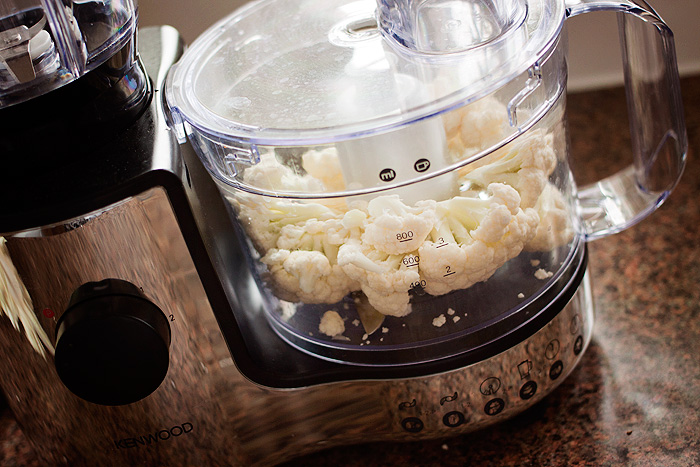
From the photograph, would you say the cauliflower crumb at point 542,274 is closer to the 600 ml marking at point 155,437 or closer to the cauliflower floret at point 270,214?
the cauliflower floret at point 270,214

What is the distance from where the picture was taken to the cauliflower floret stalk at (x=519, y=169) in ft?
1.86

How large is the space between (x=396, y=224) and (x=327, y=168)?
73 millimetres

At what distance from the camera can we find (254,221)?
60 centimetres

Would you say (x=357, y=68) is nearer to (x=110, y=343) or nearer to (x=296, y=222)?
(x=296, y=222)

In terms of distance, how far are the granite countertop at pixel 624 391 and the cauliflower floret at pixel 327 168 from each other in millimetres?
278

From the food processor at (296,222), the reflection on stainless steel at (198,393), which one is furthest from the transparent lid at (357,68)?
the reflection on stainless steel at (198,393)

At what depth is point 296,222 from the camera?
0.58 metres

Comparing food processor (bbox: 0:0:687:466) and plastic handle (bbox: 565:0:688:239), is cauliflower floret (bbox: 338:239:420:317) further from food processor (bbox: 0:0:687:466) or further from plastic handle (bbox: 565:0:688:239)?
plastic handle (bbox: 565:0:688:239)

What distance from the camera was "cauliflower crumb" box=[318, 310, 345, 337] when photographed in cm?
62

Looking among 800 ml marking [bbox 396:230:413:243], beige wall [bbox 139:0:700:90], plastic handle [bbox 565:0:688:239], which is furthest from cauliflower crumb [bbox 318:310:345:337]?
beige wall [bbox 139:0:700:90]

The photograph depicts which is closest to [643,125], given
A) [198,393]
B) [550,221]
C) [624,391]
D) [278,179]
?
[550,221]

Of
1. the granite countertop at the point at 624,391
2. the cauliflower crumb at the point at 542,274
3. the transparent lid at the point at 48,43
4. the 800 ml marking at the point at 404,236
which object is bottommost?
the granite countertop at the point at 624,391

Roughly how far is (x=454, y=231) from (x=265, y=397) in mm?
229

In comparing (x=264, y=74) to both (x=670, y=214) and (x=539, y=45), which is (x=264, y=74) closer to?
(x=539, y=45)
